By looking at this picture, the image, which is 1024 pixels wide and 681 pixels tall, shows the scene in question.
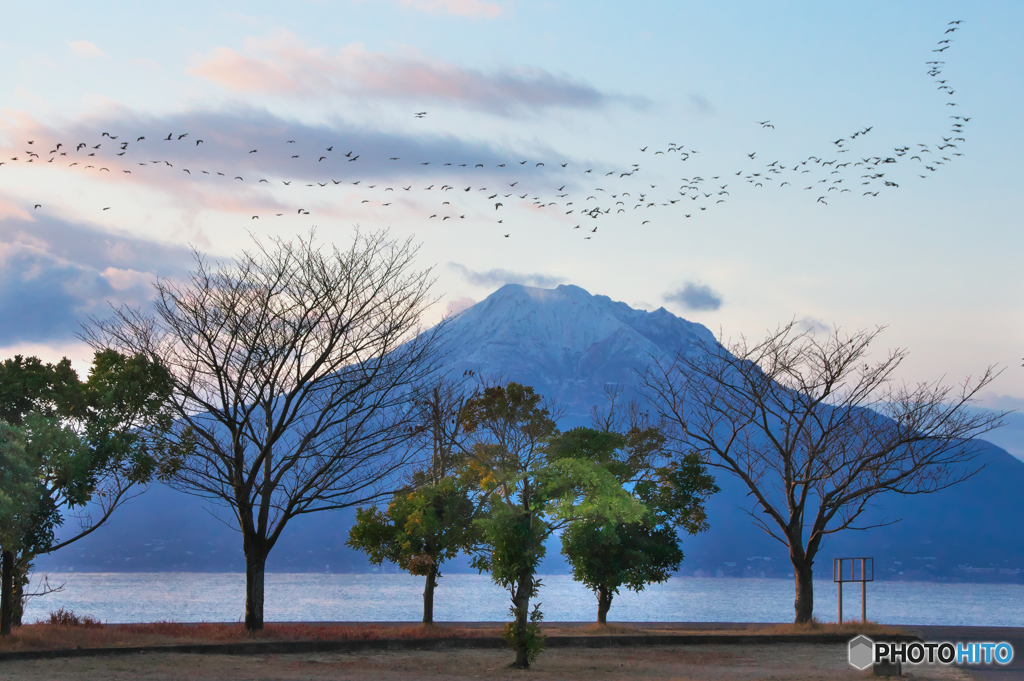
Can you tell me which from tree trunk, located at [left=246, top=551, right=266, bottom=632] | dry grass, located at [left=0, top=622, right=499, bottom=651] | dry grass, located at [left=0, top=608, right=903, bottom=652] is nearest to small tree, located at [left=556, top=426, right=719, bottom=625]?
dry grass, located at [left=0, top=608, right=903, bottom=652]

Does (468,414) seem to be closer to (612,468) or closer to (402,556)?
(612,468)

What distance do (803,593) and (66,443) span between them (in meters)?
18.7

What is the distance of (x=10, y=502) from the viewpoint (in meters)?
16.2

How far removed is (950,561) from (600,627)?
544ft

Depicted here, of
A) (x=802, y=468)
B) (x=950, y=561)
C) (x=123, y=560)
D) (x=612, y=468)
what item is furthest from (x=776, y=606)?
(x=123, y=560)

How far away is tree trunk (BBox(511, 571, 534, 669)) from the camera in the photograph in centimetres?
1645

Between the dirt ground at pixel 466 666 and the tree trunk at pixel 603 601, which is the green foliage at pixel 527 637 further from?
the tree trunk at pixel 603 601

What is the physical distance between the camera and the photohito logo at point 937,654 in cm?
1727

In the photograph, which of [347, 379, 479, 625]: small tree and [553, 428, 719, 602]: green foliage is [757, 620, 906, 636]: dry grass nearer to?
[553, 428, 719, 602]: green foliage

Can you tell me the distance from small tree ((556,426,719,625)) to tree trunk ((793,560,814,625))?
2844 mm

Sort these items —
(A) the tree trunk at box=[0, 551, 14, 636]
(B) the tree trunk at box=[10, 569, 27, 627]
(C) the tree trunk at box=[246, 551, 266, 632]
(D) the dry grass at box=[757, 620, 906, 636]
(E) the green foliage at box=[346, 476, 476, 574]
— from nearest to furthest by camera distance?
(A) the tree trunk at box=[0, 551, 14, 636]
(B) the tree trunk at box=[10, 569, 27, 627]
(C) the tree trunk at box=[246, 551, 266, 632]
(D) the dry grass at box=[757, 620, 906, 636]
(E) the green foliage at box=[346, 476, 476, 574]

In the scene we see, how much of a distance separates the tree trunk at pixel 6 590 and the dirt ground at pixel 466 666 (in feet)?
6.74

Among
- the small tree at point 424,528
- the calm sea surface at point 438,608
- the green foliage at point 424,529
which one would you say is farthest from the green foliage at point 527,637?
the calm sea surface at point 438,608

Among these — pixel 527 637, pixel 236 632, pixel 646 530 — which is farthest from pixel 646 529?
pixel 236 632
